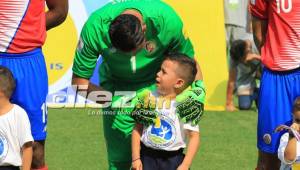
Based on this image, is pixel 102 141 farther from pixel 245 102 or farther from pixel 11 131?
pixel 11 131

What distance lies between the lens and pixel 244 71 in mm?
12320

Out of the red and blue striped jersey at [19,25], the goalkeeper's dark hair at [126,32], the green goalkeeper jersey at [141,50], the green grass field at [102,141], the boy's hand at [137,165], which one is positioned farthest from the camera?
the green grass field at [102,141]

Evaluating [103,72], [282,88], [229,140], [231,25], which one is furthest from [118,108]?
[231,25]

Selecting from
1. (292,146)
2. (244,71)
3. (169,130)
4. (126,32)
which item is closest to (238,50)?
(244,71)

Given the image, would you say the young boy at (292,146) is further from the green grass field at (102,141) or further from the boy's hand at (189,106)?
the green grass field at (102,141)

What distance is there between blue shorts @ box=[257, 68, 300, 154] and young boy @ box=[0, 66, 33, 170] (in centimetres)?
172

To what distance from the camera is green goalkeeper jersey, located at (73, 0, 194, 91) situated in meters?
5.90

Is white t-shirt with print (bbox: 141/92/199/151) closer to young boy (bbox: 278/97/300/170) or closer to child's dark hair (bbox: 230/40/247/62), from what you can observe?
young boy (bbox: 278/97/300/170)

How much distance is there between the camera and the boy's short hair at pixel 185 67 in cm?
555

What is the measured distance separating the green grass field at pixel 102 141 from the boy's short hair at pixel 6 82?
8.88ft

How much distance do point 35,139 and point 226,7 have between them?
27.5 feet

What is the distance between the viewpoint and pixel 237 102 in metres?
12.8

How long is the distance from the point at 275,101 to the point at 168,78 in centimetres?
93

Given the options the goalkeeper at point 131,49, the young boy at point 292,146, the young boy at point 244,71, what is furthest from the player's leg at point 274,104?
the young boy at point 244,71
